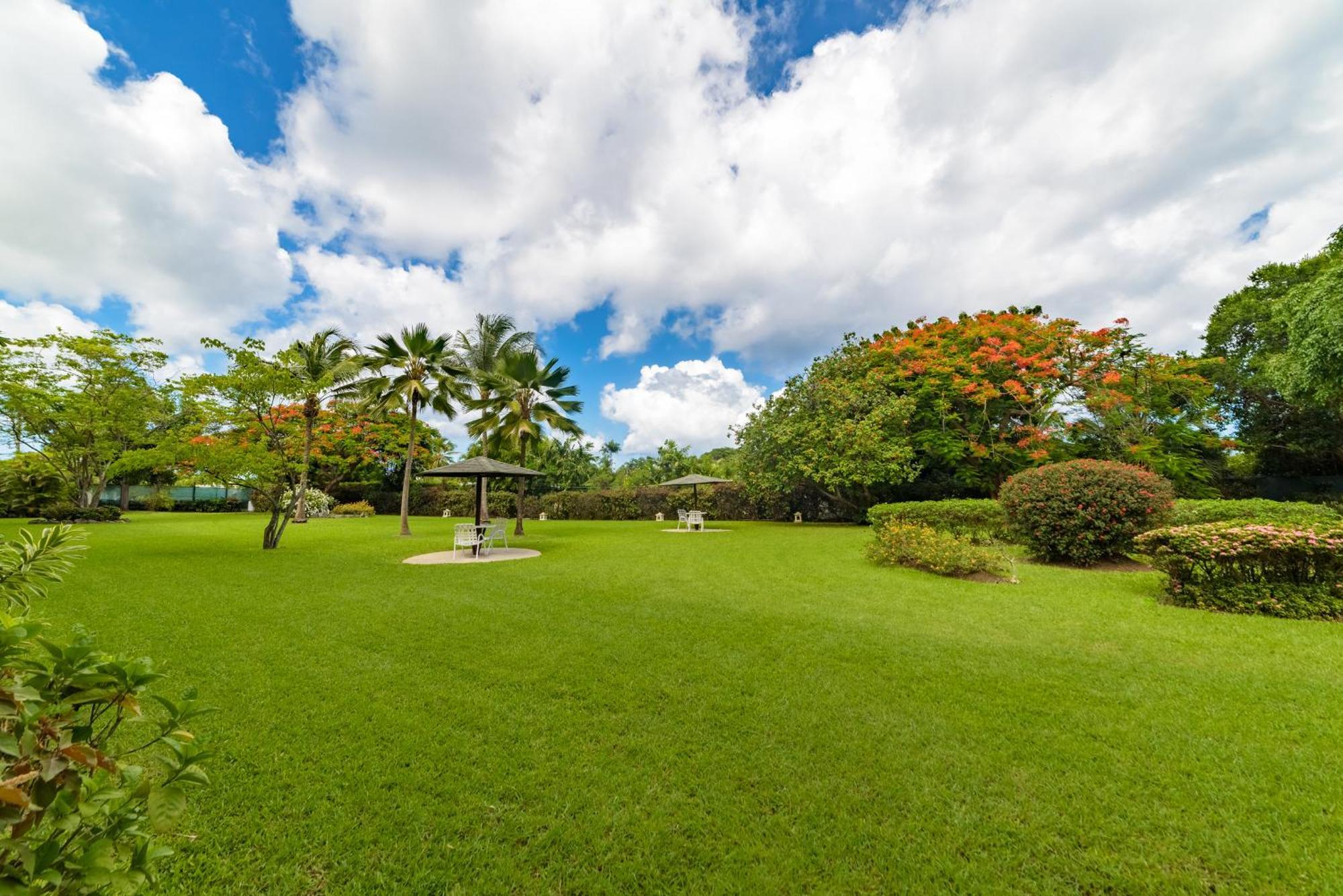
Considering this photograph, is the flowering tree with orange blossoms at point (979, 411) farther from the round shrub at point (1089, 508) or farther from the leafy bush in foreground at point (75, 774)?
the leafy bush in foreground at point (75, 774)

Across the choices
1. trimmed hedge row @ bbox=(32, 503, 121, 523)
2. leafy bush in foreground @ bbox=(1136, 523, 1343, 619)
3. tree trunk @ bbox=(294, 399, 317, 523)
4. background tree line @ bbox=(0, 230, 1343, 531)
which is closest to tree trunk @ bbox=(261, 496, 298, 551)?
tree trunk @ bbox=(294, 399, 317, 523)

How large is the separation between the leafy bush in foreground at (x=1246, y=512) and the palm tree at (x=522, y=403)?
14.0m

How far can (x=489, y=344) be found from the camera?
15.9 meters

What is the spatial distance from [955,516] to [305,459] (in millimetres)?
17162

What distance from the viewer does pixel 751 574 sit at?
7.66 meters

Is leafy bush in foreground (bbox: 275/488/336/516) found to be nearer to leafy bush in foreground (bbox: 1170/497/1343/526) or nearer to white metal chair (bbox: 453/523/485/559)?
white metal chair (bbox: 453/523/485/559)

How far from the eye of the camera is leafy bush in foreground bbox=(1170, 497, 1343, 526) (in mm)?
7211

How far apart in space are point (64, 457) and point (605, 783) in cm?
2398

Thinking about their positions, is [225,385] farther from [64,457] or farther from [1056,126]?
[1056,126]

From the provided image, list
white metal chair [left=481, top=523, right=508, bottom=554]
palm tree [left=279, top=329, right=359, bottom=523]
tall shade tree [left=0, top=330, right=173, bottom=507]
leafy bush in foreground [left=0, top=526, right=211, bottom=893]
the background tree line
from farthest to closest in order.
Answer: palm tree [left=279, top=329, right=359, bottom=523], the background tree line, tall shade tree [left=0, top=330, right=173, bottom=507], white metal chair [left=481, top=523, right=508, bottom=554], leafy bush in foreground [left=0, top=526, right=211, bottom=893]

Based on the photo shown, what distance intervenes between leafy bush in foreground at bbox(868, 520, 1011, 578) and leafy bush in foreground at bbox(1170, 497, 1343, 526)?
10.6 ft

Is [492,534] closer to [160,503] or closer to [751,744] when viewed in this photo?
[751,744]

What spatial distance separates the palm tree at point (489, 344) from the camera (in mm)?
15758

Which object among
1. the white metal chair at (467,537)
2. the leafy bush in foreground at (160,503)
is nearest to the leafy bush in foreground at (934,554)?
the white metal chair at (467,537)
